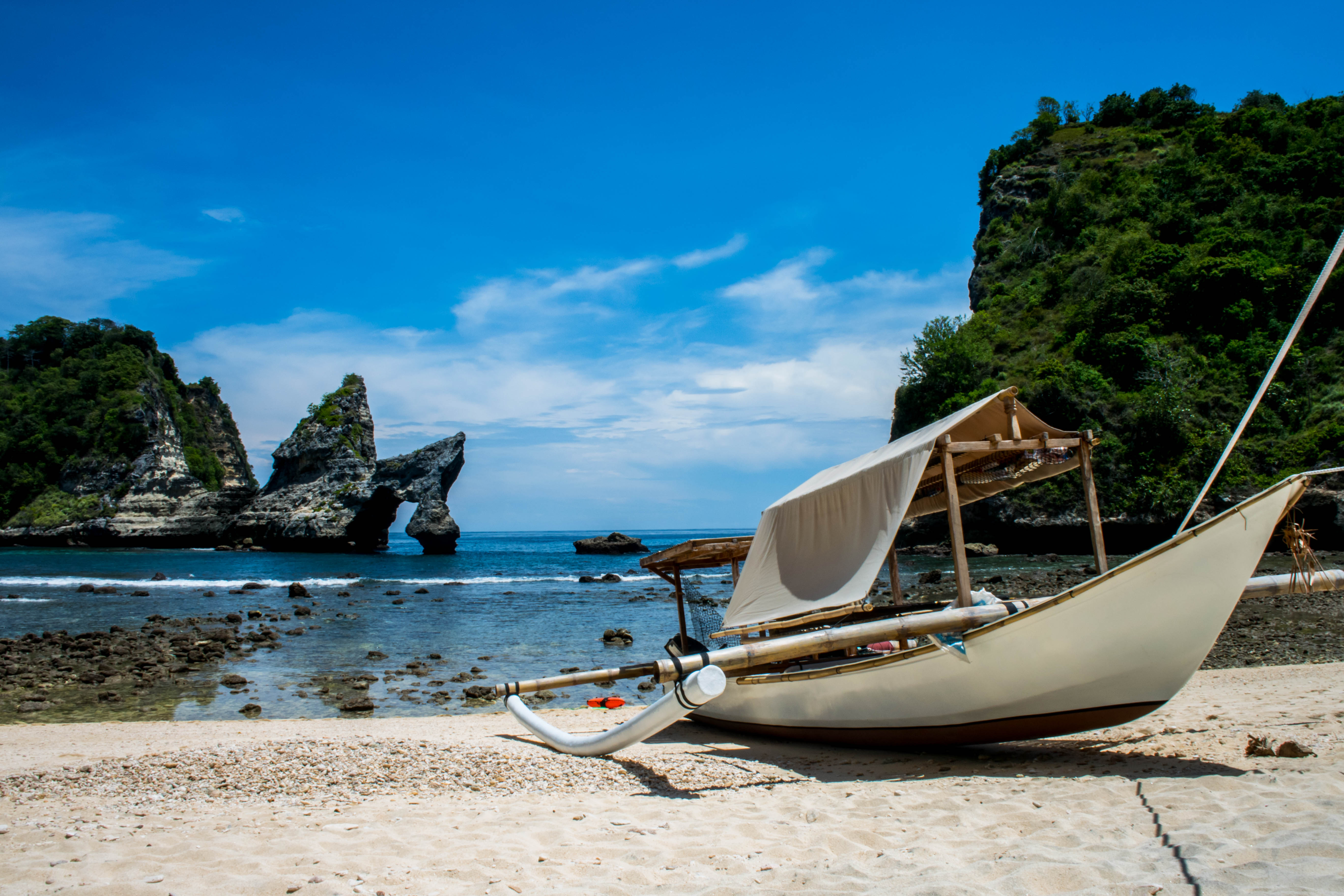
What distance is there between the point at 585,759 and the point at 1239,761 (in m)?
5.48

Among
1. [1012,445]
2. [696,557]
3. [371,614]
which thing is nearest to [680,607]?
[696,557]

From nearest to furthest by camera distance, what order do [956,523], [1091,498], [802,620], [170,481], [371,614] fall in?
[956,523] < [1091,498] < [802,620] < [371,614] < [170,481]

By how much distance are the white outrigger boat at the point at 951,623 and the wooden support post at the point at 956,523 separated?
3 centimetres

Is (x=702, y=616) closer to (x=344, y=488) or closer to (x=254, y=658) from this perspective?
(x=254, y=658)

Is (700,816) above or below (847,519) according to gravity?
below

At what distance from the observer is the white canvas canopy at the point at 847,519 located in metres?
6.92

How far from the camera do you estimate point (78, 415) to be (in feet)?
217


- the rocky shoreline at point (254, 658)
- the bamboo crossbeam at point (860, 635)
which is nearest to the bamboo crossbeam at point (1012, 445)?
the bamboo crossbeam at point (860, 635)

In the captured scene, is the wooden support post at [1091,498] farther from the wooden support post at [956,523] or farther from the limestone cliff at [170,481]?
the limestone cliff at [170,481]

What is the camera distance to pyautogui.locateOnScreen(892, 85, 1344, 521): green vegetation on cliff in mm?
34500

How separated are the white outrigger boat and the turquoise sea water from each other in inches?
218

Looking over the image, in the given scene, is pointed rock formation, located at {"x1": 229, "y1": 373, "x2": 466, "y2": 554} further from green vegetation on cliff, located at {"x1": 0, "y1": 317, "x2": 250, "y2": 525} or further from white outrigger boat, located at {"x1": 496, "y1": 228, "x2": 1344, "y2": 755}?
white outrigger boat, located at {"x1": 496, "y1": 228, "x2": 1344, "y2": 755}

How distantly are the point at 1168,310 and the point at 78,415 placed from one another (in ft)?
283

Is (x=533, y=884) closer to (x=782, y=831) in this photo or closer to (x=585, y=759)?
(x=782, y=831)
